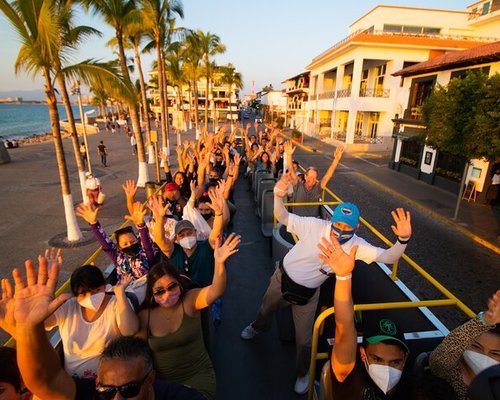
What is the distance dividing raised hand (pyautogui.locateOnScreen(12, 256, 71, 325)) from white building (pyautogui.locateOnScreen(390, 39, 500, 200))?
41.7ft

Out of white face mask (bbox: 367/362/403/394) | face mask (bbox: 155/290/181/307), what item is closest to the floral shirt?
face mask (bbox: 155/290/181/307)

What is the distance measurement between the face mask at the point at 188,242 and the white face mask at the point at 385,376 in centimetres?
236

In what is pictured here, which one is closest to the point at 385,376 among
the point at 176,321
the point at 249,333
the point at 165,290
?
the point at 176,321

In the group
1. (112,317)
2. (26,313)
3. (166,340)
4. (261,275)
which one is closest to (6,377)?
(26,313)

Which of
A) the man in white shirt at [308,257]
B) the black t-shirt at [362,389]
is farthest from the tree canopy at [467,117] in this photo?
the black t-shirt at [362,389]

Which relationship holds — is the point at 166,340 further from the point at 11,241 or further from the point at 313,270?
the point at 11,241

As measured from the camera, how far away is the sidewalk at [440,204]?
9.18m

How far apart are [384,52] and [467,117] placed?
64.6 ft

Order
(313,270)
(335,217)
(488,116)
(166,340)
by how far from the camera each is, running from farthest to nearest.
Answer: (488,116), (313,270), (335,217), (166,340)

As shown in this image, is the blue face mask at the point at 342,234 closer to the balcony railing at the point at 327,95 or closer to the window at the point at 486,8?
Answer: the balcony railing at the point at 327,95

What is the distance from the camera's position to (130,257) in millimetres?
3459

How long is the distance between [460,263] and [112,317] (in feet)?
26.5

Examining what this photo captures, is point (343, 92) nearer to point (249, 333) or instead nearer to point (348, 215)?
point (249, 333)

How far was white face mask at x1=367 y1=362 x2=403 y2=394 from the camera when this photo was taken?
1.89m
